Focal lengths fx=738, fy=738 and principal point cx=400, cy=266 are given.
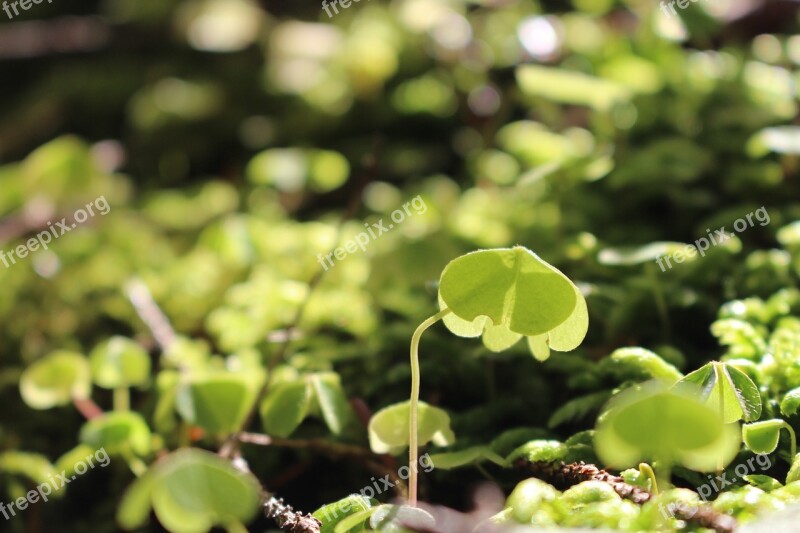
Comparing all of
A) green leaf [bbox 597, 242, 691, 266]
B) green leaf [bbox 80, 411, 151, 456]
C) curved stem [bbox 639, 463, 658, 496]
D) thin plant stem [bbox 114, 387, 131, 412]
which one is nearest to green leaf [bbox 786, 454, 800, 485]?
curved stem [bbox 639, 463, 658, 496]

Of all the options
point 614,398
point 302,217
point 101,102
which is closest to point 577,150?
point 302,217

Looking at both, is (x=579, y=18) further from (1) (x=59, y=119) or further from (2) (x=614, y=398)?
(1) (x=59, y=119)

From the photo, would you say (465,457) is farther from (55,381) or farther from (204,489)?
(55,381)

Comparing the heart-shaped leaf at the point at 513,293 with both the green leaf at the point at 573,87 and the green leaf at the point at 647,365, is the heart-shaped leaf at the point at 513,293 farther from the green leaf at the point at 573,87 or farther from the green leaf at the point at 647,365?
the green leaf at the point at 573,87

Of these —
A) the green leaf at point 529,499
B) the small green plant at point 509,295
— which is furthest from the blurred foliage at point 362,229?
the small green plant at point 509,295

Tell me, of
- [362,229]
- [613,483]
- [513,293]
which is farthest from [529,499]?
[362,229]

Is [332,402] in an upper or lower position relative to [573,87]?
lower

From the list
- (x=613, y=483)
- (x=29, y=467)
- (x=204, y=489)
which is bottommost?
(x=29, y=467)
